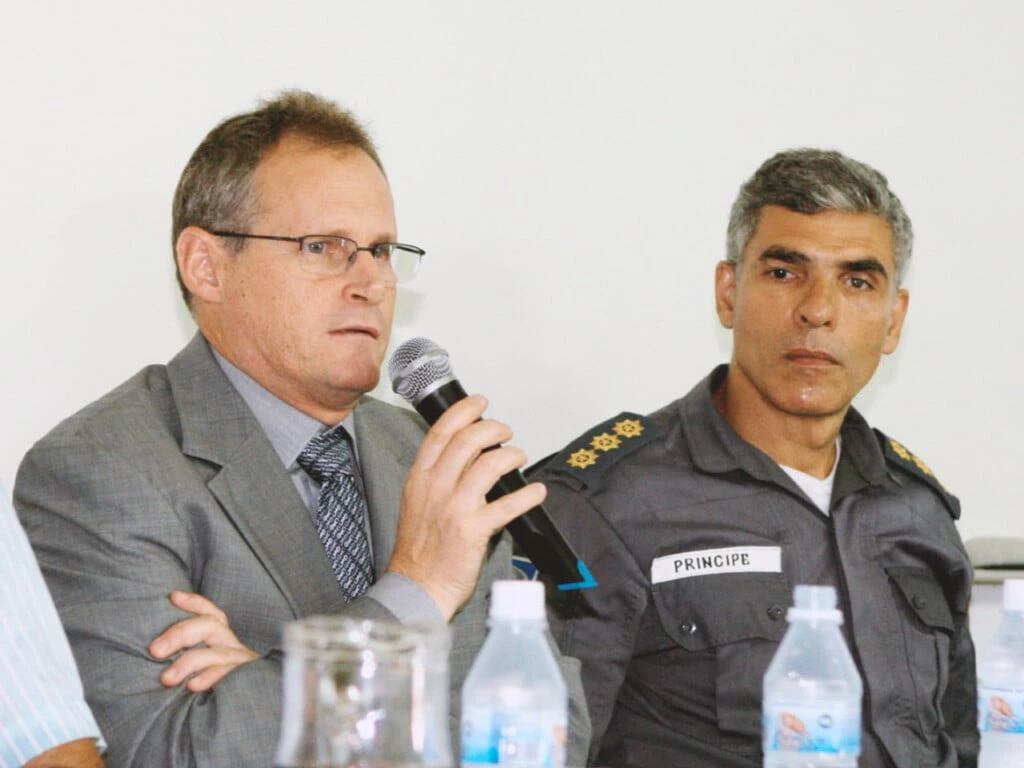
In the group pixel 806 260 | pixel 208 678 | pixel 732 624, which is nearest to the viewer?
pixel 208 678

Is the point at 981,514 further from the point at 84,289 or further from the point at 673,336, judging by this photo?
the point at 84,289

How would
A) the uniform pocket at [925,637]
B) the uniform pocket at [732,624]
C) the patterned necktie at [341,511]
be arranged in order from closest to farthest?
the patterned necktie at [341,511]
the uniform pocket at [732,624]
the uniform pocket at [925,637]

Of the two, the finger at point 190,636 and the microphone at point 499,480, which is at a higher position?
the microphone at point 499,480

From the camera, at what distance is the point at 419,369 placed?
2037mm

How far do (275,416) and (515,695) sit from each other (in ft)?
2.66

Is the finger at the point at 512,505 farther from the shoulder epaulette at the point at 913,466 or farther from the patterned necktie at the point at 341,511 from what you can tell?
the shoulder epaulette at the point at 913,466

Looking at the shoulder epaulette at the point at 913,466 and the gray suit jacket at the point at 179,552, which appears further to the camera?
the shoulder epaulette at the point at 913,466

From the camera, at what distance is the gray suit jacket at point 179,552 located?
5.92ft

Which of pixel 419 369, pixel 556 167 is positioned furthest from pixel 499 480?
pixel 556 167

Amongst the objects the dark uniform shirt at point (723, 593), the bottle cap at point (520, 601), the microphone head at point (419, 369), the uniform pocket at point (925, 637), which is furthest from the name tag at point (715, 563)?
the bottle cap at point (520, 601)

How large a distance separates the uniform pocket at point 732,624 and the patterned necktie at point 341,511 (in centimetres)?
59

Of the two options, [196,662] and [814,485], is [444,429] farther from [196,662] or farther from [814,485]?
[814,485]

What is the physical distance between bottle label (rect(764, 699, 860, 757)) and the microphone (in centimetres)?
35

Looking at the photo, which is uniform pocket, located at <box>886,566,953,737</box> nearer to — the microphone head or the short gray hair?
the short gray hair
